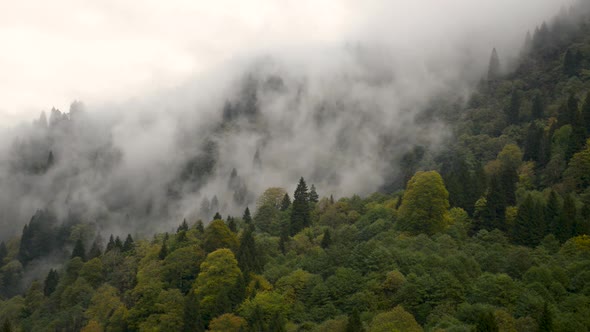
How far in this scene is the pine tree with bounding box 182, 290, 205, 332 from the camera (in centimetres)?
9931

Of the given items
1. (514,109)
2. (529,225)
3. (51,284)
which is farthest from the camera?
(514,109)

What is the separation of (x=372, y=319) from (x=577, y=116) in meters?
75.2

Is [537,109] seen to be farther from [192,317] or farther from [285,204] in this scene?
[192,317]

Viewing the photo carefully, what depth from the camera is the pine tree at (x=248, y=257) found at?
116 m

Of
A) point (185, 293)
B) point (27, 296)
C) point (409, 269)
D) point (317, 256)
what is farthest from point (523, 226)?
point (27, 296)

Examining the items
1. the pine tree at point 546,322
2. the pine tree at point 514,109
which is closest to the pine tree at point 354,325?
the pine tree at point 546,322

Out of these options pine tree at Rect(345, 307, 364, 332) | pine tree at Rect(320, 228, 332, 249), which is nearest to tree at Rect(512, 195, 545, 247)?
pine tree at Rect(320, 228, 332, 249)

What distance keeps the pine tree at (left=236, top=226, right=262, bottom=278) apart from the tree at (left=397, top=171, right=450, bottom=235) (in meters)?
27.5

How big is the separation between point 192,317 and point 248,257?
771 inches

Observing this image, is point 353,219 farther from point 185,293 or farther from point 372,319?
point 372,319

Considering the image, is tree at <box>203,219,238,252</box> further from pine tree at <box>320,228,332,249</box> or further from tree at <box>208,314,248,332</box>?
tree at <box>208,314,248,332</box>

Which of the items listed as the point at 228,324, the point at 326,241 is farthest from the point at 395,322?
the point at 326,241

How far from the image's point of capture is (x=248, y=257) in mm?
117438

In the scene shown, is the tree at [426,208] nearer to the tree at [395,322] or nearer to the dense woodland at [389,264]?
the dense woodland at [389,264]
